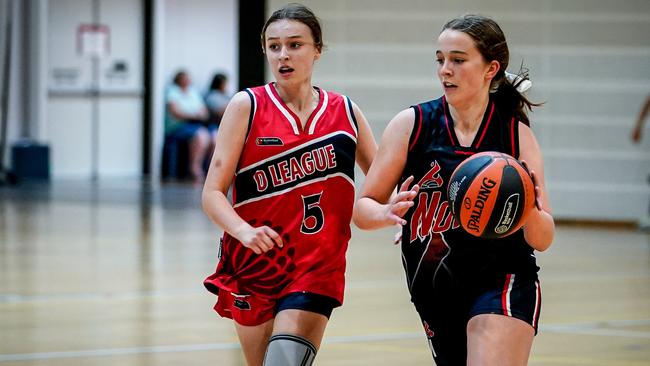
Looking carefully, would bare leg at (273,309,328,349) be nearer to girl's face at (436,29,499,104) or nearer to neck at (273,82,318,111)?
neck at (273,82,318,111)

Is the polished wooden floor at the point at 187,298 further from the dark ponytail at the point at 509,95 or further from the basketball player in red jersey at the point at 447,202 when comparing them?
the dark ponytail at the point at 509,95

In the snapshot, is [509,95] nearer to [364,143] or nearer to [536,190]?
[536,190]

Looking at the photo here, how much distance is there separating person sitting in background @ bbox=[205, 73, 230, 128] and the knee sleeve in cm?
1657

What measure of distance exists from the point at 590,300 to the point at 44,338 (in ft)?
12.8

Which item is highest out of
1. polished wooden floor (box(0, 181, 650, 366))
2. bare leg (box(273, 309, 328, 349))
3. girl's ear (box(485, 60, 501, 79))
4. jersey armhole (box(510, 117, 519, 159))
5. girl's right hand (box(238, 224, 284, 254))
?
girl's ear (box(485, 60, 501, 79))

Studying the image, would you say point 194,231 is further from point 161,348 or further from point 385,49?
point 161,348

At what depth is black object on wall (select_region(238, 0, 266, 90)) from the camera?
16.8m

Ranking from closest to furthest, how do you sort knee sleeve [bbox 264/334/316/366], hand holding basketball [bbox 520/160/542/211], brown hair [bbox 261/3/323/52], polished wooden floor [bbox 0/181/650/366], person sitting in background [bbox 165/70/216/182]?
hand holding basketball [bbox 520/160/542/211] < knee sleeve [bbox 264/334/316/366] < brown hair [bbox 261/3/323/52] < polished wooden floor [bbox 0/181/650/366] < person sitting in background [bbox 165/70/216/182]

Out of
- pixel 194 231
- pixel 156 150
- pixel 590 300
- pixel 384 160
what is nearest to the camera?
pixel 384 160

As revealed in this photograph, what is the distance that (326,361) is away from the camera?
20.9ft

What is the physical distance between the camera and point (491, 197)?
370cm

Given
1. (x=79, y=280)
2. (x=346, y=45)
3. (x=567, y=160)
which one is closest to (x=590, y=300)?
(x=79, y=280)

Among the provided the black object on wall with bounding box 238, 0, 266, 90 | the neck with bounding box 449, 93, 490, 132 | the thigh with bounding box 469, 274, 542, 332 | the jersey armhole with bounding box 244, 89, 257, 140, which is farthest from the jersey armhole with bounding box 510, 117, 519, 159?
the black object on wall with bounding box 238, 0, 266, 90

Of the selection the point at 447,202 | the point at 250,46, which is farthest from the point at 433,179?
the point at 250,46
